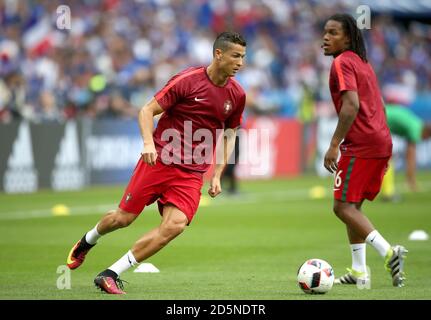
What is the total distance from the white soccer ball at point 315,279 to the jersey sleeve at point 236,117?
5.46 feet

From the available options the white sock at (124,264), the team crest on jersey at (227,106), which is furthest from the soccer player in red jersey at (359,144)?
the white sock at (124,264)

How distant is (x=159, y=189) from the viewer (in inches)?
394

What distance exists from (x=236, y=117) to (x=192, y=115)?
513 mm

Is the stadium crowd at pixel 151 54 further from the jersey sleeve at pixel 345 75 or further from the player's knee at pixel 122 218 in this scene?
the jersey sleeve at pixel 345 75

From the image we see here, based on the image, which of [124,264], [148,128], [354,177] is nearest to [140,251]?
[124,264]

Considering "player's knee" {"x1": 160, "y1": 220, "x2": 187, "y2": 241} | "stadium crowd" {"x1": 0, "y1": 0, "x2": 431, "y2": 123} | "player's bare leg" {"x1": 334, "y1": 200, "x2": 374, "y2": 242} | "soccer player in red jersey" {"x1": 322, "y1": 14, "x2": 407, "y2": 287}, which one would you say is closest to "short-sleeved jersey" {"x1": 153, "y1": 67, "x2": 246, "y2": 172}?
"player's knee" {"x1": 160, "y1": 220, "x2": 187, "y2": 241}

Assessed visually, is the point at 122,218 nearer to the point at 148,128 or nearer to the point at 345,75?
the point at 148,128

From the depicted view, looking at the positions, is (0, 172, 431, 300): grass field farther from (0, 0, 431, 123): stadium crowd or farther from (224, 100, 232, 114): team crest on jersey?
(0, 0, 431, 123): stadium crowd

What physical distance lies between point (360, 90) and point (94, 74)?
16427mm

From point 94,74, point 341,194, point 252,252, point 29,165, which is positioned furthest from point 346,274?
point 94,74

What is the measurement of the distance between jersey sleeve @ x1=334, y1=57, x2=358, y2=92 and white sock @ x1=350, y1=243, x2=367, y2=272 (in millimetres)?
1644

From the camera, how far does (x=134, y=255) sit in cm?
967
